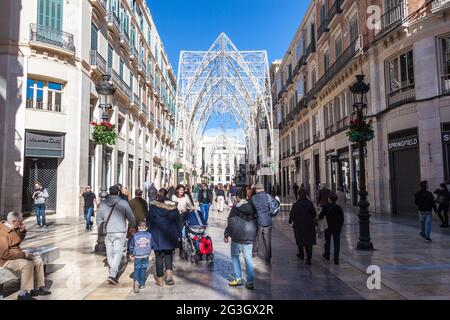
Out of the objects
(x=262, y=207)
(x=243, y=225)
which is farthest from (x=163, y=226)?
(x=262, y=207)

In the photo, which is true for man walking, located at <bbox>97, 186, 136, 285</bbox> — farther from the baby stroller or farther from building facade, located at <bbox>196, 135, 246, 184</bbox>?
building facade, located at <bbox>196, 135, 246, 184</bbox>

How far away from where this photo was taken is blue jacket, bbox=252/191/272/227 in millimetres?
7689

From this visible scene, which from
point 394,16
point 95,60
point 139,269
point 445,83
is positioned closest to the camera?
point 139,269

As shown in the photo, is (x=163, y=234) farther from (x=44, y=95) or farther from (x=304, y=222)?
(x=44, y=95)

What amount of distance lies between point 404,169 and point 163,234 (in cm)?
1446

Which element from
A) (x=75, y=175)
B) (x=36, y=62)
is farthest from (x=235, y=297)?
(x=36, y=62)

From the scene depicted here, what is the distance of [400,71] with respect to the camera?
56.5ft

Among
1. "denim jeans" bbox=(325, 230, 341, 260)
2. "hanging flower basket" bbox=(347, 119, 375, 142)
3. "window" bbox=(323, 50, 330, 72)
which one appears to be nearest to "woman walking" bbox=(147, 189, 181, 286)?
"denim jeans" bbox=(325, 230, 341, 260)

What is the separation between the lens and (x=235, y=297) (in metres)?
5.31

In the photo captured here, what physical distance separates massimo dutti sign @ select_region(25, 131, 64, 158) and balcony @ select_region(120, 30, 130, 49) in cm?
1028

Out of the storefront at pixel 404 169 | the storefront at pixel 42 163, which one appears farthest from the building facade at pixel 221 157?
the storefront at pixel 404 169

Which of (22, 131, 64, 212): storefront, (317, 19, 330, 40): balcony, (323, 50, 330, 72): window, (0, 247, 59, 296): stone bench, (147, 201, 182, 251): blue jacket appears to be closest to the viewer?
(0, 247, 59, 296): stone bench

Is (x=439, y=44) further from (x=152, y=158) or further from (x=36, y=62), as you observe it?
(x=152, y=158)

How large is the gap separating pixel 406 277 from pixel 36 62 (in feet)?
60.3
